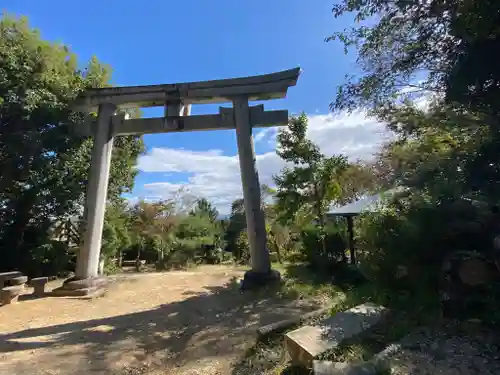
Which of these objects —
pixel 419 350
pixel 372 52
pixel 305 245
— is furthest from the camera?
pixel 305 245

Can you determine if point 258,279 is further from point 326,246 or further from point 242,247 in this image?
point 242,247

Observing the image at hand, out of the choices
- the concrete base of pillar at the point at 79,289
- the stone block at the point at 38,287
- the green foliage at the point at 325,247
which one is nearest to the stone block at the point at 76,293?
the concrete base of pillar at the point at 79,289

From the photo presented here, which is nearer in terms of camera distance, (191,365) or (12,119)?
(191,365)

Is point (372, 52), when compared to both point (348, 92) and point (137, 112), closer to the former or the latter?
point (348, 92)

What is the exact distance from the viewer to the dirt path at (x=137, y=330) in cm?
309

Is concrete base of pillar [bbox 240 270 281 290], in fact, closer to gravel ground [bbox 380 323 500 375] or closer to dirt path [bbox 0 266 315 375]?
dirt path [bbox 0 266 315 375]

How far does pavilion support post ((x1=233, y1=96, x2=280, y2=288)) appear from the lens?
5574 millimetres

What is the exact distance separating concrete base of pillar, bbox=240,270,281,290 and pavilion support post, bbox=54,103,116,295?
112 inches

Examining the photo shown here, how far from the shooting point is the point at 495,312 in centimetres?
244

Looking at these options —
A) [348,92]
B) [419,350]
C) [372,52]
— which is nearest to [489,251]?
[419,350]

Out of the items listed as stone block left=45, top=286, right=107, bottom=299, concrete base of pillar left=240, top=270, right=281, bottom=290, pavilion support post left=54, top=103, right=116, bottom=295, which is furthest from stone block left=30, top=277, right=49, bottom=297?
concrete base of pillar left=240, top=270, right=281, bottom=290

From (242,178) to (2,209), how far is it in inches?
215

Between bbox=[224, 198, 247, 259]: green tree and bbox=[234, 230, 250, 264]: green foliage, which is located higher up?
bbox=[224, 198, 247, 259]: green tree

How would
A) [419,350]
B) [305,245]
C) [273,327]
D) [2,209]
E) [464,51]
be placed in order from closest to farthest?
1. [419,350]
2. [464,51]
3. [273,327]
4. [2,209]
5. [305,245]
